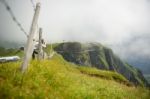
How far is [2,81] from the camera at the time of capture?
44.3 ft

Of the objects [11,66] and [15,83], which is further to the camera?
[11,66]

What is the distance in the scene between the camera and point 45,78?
15297 mm

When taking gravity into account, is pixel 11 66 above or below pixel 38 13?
below

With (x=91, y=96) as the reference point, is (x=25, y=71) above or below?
above

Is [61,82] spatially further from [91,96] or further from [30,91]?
[30,91]

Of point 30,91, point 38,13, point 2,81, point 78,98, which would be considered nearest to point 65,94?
point 78,98

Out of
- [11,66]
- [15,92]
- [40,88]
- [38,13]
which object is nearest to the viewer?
[15,92]

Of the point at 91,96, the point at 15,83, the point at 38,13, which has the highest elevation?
the point at 38,13

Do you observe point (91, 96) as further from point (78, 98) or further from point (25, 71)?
point (25, 71)

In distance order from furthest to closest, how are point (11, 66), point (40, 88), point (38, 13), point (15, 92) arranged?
point (11, 66) → point (38, 13) → point (40, 88) → point (15, 92)

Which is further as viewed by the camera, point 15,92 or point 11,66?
point 11,66

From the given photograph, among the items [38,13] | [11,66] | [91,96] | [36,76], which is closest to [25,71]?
[36,76]

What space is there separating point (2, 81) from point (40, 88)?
165cm

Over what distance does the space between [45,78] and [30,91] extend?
2.08 m
